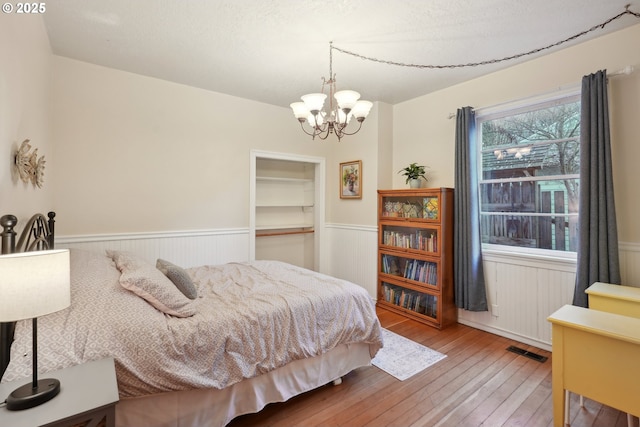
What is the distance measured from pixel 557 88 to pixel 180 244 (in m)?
4.16

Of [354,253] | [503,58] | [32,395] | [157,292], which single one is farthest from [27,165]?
[503,58]

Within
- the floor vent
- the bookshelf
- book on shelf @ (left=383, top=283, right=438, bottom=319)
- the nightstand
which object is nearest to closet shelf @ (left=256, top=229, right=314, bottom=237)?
the bookshelf

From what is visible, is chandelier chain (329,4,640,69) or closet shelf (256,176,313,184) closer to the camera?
chandelier chain (329,4,640,69)

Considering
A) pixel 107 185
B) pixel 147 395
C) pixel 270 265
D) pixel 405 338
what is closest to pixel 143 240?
pixel 107 185

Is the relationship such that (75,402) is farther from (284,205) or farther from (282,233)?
(284,205)

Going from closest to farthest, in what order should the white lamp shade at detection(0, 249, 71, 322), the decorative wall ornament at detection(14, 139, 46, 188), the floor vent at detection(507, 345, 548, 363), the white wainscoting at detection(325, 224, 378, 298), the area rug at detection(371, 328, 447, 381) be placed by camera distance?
the white lamp shade at detection(0, 249, 71, 322), the decorative wall ornament at detection(14, 139, 46, 188), the area rug at detection(371, 328, 447, 381), the floor vent at detection(507, 345, 548, 363), the white wainscoting at detection(325, 224, 378, 298)

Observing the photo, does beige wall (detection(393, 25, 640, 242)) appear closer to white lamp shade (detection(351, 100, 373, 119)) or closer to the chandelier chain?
the chandelier chain

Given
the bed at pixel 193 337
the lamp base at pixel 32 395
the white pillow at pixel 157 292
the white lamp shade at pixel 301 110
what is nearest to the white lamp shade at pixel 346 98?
the white lamp shade at pixel 301 110

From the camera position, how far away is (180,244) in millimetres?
3549

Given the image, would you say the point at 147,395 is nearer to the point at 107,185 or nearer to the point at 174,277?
the point at 174,277

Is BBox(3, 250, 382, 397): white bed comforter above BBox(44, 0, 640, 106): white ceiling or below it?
below

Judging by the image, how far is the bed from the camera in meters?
1.37

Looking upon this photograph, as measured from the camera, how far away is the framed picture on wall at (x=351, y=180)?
4328 mm

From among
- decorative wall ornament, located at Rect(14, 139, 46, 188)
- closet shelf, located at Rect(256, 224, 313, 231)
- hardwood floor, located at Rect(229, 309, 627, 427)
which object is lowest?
hardwood floor, located at Rect(229, 309, 627, 427)
